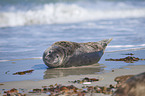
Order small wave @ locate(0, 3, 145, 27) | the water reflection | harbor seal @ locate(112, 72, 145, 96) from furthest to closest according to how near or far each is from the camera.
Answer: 1. small wave @ locate(0, 3, 145, 27)
2. the water reflection
3. harbor seal @ locate(112, 72, 145, 96)

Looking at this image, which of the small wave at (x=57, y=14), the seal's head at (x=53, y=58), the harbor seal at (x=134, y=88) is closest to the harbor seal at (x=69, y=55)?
the seal's head at (x=53, y=58)

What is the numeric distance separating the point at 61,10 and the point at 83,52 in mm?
26526

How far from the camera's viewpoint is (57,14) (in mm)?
32188

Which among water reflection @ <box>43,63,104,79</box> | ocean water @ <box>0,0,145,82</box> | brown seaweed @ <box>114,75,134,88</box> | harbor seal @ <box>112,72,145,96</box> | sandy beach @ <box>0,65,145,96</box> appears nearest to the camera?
harbor seal @ <box>112,72,145,96</box>

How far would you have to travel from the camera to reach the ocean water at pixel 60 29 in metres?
7.93

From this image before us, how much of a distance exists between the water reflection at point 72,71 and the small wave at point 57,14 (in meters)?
20.2

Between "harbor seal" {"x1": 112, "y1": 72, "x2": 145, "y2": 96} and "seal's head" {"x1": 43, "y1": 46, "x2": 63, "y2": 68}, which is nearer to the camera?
"harbor seal" {"x1": 112, "y1": 72, "x2": 145, "y2": 96}

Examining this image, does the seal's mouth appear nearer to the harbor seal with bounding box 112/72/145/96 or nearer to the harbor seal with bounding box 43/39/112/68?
the harbor seal with bounding box 43/39/112/68

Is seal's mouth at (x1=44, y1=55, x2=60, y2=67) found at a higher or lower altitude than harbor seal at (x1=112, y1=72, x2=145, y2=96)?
higher

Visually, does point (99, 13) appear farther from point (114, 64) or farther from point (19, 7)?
point (114, 64)

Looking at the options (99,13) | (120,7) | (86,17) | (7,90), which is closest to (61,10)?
(86,17)

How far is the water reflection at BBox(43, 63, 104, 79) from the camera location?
6.54 meters

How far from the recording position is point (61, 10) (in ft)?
110

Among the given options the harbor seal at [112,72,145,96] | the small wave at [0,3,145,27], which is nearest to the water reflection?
the harbor seal at [112,72,145,96]
